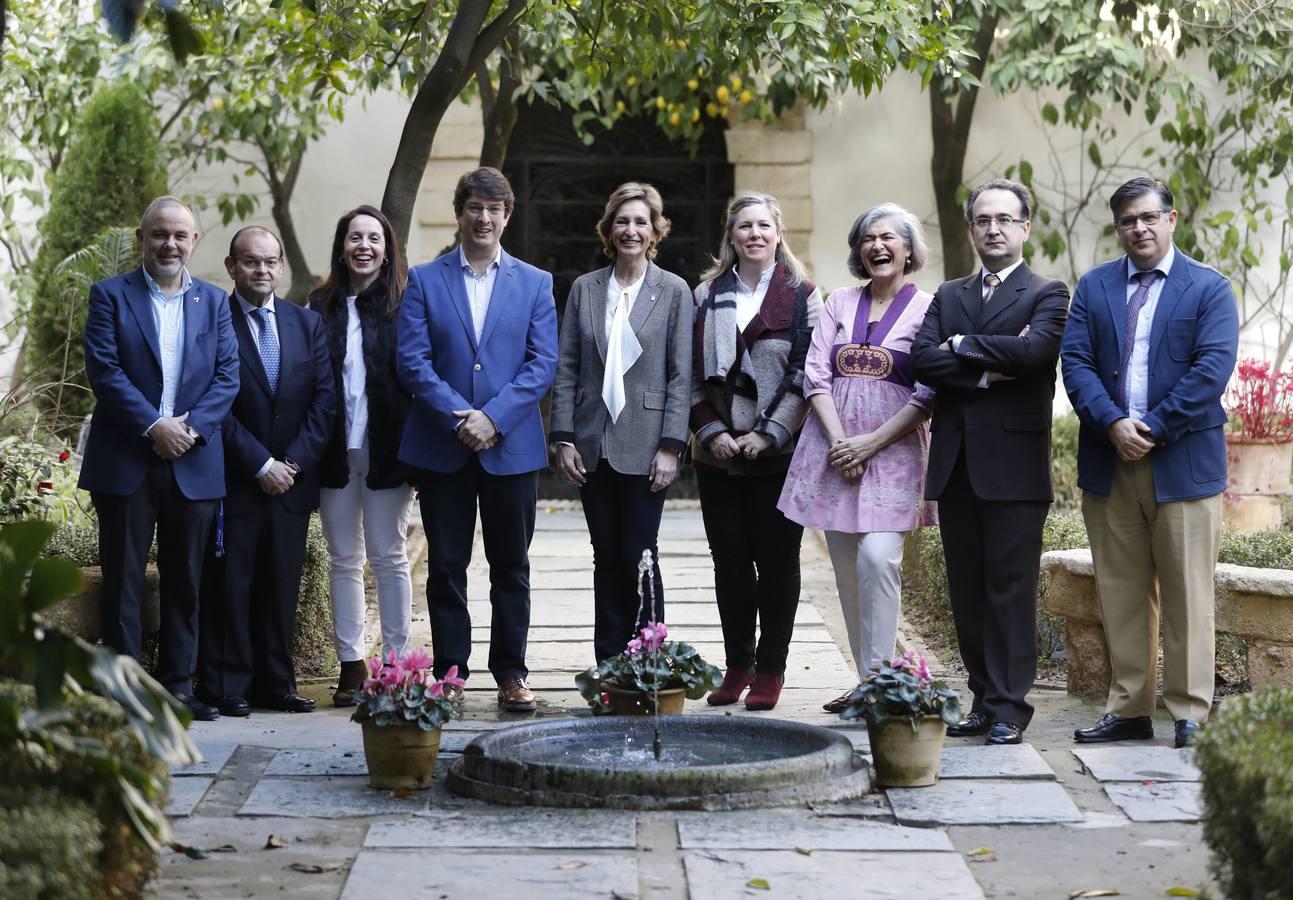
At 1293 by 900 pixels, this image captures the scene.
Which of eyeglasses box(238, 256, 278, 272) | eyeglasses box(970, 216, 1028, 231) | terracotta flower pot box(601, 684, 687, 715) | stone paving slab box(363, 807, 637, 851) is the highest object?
eyeglasses box(970, 216, 1028, 231)

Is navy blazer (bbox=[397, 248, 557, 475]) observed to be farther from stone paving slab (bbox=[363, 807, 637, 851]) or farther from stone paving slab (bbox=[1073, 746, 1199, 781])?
stone paving slab (bbox=[1073, 746, 1199, 781])

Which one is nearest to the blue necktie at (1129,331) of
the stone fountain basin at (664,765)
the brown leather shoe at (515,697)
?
the stone fountain basin at (664,765)

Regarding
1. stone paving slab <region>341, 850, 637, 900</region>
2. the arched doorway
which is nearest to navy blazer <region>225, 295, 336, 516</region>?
stone paving slab <region>341, 850, 637, 900</region>

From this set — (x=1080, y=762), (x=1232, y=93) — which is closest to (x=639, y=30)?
(x=1080, y=762)

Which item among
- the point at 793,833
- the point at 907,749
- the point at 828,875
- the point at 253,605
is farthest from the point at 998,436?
the point at 253,605

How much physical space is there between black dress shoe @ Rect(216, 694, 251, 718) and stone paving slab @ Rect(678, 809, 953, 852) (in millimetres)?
2023

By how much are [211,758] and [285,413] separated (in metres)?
1.38

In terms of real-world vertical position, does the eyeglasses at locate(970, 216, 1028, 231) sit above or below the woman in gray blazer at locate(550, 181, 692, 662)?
above

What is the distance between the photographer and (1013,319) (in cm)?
545

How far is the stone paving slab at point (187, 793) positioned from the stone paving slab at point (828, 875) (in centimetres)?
140

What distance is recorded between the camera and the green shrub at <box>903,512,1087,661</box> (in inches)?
277

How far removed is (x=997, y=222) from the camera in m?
5.44

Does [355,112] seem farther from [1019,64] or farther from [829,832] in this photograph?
[829,832]

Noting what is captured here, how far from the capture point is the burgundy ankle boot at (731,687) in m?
6.00
